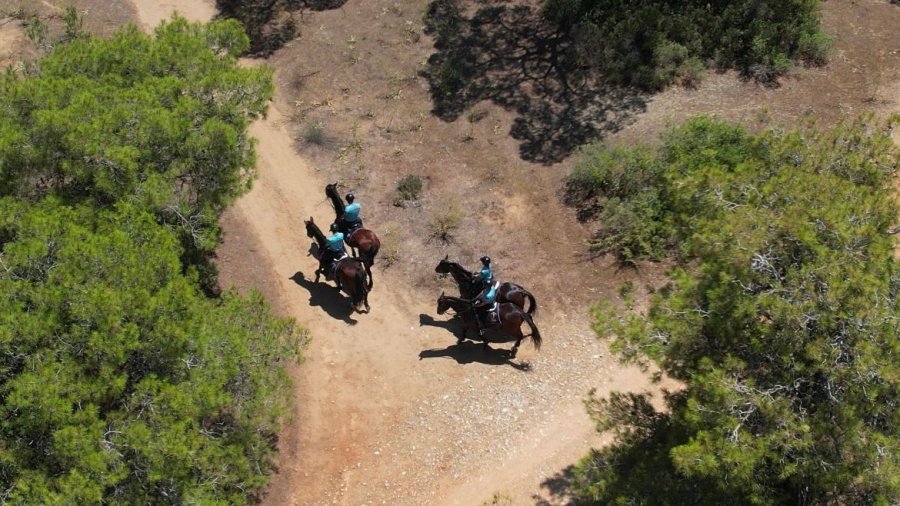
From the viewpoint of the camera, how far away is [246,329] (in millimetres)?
13086

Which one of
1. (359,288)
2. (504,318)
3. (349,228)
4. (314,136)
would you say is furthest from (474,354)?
(314,136)

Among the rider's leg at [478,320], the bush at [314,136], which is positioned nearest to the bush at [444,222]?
the rider's leg at [478,320]

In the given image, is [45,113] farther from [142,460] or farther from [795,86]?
[795,86]

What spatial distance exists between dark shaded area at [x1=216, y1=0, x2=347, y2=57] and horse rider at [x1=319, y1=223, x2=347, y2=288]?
1426cm

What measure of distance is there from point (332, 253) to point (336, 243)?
444 millimetres

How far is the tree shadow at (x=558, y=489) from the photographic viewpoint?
48.6 ft

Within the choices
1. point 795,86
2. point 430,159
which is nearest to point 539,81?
point 430,159

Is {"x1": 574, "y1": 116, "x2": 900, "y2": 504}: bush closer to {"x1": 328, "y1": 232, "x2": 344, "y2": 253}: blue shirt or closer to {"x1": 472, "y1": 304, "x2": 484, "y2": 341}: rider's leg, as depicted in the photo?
{"x1": 472, "y1": 304, "x2": 484, "y2": 341}: rider's leg

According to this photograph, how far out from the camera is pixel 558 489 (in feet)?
49.4

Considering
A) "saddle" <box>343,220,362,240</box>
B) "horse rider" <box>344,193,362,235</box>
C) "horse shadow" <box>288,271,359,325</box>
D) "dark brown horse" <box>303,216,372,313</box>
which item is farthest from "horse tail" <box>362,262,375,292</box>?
"horse rider" <box>344,193,362,235</box>

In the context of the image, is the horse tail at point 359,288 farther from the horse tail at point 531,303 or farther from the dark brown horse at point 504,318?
the horse tail at point 531,303

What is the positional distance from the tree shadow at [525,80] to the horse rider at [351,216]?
24.6 ft

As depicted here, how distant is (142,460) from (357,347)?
7782 mm

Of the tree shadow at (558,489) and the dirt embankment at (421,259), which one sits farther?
the dirt embankment at (421,259)
